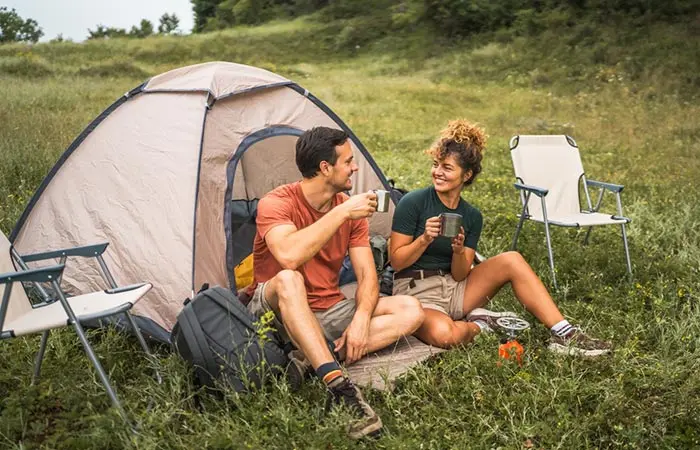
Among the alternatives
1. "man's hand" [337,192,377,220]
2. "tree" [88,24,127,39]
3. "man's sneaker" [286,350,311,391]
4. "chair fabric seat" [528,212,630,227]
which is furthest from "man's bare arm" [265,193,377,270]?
"tree" [88,24,127,39]

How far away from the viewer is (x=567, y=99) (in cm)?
1343

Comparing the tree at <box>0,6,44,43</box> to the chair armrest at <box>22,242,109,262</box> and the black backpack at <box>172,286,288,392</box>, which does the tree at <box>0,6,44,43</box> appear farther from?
the black backpack at <box>172,286,288,392</box>

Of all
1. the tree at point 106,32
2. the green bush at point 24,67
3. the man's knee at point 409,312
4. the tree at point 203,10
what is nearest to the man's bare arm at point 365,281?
the man's knee at point 409,312

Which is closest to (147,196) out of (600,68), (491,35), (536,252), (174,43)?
(536,252)

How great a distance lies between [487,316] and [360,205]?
107 cm

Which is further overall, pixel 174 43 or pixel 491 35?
pixel 174 43

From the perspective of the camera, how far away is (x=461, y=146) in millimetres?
3643

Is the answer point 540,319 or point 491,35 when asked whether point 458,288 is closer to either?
point 540,319

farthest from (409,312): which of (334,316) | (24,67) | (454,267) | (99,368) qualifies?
(24,67)

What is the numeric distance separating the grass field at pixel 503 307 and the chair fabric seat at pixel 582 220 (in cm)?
26

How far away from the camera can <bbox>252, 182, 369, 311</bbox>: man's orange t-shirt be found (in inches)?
135

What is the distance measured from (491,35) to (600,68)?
429 centimetres

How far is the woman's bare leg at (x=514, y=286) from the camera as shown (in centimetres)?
359

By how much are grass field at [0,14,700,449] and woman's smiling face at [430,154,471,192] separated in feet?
2.64
